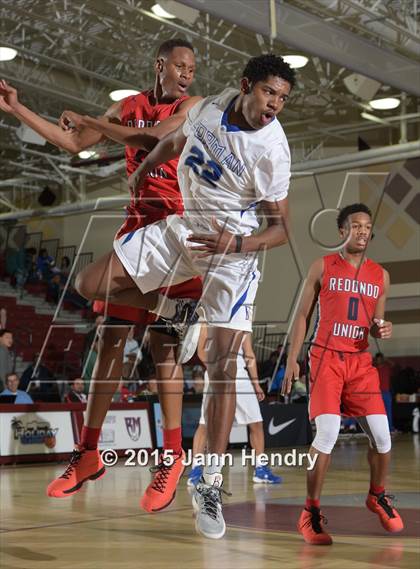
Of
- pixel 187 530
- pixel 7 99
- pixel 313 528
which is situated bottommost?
pixel 187 530

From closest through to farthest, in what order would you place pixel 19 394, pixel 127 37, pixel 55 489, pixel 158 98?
pixel 158 98 → pixel 55 489 → pixel 19 394 → pixel 127 37

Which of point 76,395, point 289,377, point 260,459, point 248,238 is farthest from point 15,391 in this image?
point 248,238

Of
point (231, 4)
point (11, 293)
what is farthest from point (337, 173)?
point (231, 4)

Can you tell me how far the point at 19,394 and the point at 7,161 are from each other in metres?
13.4

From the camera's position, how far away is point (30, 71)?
20.0 metres

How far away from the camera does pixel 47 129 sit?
11.4 ft

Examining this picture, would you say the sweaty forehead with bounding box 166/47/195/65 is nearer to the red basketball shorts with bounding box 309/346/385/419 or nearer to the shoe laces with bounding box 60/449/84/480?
the shoe laces with bounding box 60/449/84/480

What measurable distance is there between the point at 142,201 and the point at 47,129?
0.56 metres

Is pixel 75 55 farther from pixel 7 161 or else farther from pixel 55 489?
pixel 55 489

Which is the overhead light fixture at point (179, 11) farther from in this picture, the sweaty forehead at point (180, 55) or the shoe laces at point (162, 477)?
the shoe laces at point (162, 477)

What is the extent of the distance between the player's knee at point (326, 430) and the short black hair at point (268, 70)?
137 inches

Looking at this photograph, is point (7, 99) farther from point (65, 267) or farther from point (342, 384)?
point (65, 267)

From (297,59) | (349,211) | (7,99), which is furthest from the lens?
(297,59)

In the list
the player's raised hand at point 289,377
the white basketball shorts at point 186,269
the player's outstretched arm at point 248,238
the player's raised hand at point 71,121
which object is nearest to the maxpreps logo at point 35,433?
the player's raised hand at point 289,377
